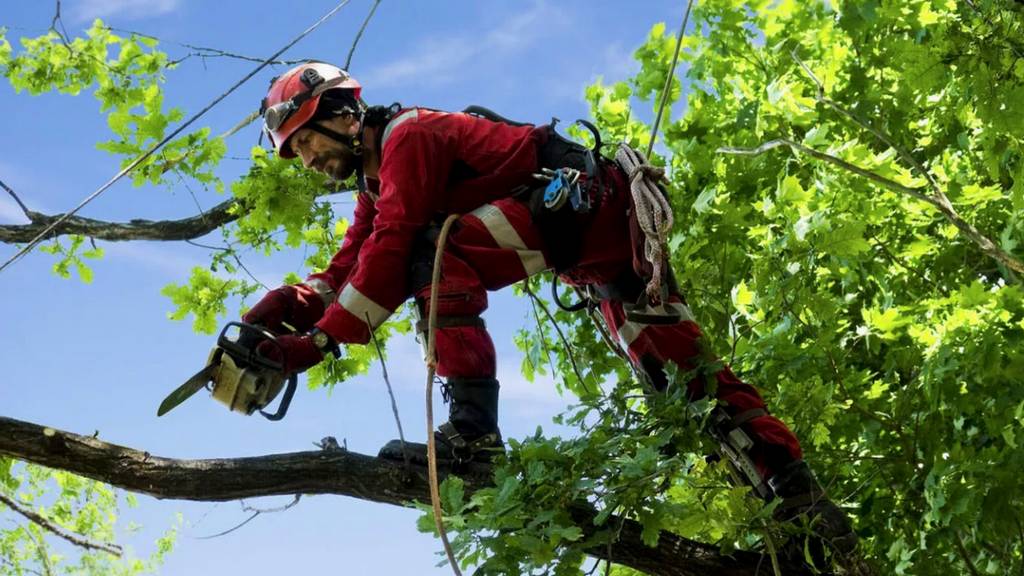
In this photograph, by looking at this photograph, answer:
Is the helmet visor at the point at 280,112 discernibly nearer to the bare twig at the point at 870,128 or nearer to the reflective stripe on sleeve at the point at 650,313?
the reflective stripe on sleeve at the point at 650,313

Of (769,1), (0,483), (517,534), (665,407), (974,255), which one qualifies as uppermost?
(769,1)

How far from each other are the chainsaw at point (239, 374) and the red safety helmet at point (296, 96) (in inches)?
28.4

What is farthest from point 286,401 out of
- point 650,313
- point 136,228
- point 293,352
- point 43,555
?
point 43,555

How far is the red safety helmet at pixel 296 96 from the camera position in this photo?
3.96 m

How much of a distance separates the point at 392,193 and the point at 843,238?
1515 mm

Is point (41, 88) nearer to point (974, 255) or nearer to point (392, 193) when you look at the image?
point (392, 193)

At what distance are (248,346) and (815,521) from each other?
1.84m

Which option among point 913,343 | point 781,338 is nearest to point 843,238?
point 781,338

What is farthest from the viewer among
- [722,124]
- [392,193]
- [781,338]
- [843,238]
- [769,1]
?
[769,1]

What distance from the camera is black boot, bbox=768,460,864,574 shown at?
3.59 m

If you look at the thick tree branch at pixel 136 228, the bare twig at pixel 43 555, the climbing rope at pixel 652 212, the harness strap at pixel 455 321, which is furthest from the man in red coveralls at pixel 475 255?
the bare twig at pixel 43 555

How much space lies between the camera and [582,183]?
3.62m

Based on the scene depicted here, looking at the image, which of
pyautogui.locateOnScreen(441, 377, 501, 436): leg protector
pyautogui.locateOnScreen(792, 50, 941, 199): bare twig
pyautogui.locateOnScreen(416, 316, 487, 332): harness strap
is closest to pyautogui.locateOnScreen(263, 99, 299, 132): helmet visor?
pyautogui.locateOnScreen(416, 316, 487, 332): harness strap

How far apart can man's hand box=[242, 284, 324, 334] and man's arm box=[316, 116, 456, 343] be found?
1.14ft
